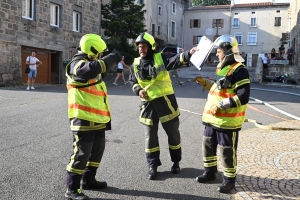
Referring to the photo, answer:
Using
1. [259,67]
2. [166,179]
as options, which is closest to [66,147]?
[166,179]

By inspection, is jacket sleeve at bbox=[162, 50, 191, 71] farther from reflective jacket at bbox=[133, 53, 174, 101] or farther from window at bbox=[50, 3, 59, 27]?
window at bbox=[50, 3, 59, 27]

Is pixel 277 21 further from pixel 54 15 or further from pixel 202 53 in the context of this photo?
pixel 202 53

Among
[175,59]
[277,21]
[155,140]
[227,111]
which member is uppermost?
[277,21]

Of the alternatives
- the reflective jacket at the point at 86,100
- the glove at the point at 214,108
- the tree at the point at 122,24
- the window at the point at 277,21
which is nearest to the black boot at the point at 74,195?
the reflective jacket at the point at 86,100

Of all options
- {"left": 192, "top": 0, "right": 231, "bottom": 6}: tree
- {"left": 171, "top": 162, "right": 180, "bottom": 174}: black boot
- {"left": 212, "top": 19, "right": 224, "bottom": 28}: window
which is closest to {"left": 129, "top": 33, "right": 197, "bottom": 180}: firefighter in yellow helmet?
{"left": 171, "top": 162, "right": 180, "bottom": 174}: black boot

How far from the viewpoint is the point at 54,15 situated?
63.2 feet

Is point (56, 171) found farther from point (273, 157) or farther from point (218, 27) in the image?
point (218, 27)

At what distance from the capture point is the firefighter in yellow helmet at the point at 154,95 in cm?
431

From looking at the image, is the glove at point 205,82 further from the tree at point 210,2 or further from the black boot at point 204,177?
the tree at point 210,2

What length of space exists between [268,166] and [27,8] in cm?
1618

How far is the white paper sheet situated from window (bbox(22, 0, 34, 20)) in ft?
50.7

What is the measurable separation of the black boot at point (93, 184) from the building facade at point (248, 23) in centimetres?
4647

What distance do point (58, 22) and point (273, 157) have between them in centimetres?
1711

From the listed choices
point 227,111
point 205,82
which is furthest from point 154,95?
point 227,111
